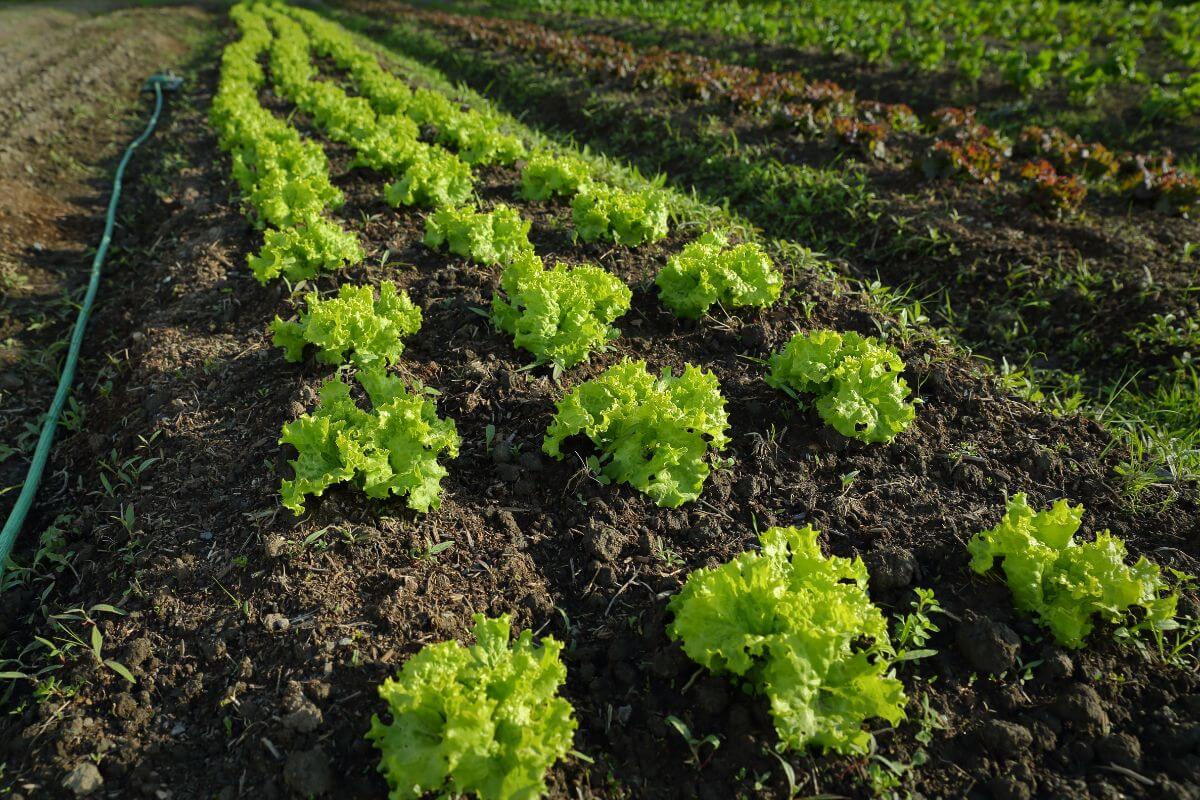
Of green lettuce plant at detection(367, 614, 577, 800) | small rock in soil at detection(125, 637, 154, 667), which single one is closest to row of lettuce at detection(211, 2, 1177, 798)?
green lettuce plant at detection(367, 614, 577, 800)

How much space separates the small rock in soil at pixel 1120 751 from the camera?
2844 mm

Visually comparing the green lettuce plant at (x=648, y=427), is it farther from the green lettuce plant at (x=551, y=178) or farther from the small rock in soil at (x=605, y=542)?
the green lettuce plant at (x=551, y=178)

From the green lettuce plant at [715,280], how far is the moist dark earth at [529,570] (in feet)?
0.61

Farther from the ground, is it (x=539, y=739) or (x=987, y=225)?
(x=987, y=225)

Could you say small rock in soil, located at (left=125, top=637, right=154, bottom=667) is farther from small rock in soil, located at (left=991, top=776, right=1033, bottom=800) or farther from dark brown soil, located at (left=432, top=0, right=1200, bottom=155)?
dark brown soil, located at (left=432, top=0, right=1200, bottom=155)

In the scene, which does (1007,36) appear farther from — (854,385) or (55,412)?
(55,412)

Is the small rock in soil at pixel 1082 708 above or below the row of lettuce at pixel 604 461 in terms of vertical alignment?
below

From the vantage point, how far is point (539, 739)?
8.35 ft

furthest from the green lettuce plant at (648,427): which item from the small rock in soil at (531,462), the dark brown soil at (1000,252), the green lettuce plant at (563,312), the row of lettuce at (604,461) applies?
the dark brown soil at (1000,252)

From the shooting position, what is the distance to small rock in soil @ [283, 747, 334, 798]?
2.68m

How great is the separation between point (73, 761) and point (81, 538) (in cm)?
170

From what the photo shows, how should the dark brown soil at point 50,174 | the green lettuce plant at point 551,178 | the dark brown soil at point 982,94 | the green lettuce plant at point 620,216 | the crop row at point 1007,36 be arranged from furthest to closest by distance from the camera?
the crop row at point 1007,36
the dark brown soil at point 982,94
the green lettuce plant at point 551,178
the green lettuce plant at point 620,216
the dark brown soil at point 50,174

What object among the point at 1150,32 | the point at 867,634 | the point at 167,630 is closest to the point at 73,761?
the point at 167,630

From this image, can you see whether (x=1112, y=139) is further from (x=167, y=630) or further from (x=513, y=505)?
(x=167, y=630)
